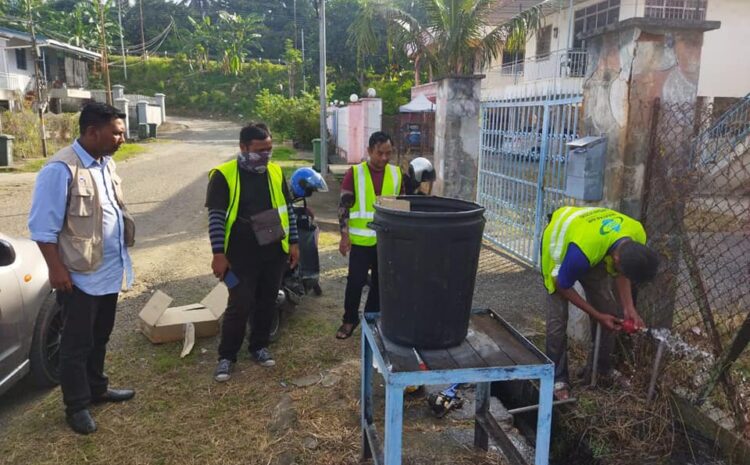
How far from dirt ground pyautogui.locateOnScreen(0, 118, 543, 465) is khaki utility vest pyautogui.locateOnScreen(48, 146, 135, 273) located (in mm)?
1012

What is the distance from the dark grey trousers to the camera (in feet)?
11.0

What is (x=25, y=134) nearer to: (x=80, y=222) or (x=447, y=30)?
(x=447, y=30)

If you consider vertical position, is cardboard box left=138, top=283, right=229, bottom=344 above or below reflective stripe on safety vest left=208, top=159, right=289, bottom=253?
below

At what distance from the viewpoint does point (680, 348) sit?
3.41 metres

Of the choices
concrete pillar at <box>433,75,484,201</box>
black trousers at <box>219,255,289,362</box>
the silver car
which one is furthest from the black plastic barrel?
concrete pillar at <box>433,75,484,201</box>

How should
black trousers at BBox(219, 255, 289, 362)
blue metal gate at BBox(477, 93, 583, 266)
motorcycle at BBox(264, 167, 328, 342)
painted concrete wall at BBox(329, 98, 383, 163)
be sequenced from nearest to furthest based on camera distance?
black trousers at BBox(219, 255, 289, 362) < motorcycle at BBox(264, 167, 328, 342) < blue metal gate at BBox(477, 93, 583, 266) < painted concrete wall at BBox(329, 98, 383, 163)

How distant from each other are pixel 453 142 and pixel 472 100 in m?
0.60

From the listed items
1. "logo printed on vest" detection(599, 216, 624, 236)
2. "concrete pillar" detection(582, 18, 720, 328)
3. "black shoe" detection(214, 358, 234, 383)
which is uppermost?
"concrete pillar" detection(582, 18, 720, 328)

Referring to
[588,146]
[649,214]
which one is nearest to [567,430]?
[649,214]

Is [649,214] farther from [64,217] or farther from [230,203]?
[64,217]

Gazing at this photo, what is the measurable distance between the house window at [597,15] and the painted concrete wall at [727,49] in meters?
2.56

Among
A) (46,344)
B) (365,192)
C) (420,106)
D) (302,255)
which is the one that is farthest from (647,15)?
(46,344)

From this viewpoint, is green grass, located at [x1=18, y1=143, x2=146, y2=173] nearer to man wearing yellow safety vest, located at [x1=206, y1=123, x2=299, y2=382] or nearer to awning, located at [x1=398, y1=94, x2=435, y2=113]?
awning, located at [x1=398, y1=94, x2=435, y2=113]

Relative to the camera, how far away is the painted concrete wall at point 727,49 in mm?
16297
